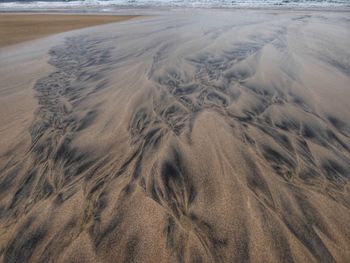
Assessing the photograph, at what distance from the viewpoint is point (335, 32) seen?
26.5 feet

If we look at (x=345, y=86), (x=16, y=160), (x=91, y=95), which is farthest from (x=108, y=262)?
(x=345, y=86)

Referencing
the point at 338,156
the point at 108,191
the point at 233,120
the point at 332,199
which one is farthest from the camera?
the point at 233,120

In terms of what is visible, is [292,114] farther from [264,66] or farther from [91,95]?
[91,95]

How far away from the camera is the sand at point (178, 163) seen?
1872 mm

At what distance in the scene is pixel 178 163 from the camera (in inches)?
104

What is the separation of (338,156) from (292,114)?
0.99 m

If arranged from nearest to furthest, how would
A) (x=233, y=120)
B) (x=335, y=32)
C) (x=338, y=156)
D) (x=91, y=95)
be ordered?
(x=338, y=156) → (x=233, y=120) → (x=91, y=95) → (x=335, y=32)

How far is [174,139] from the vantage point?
300 centimetres

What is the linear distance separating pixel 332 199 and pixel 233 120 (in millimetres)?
1585

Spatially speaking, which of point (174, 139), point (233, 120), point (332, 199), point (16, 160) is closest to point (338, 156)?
point (332, 199)

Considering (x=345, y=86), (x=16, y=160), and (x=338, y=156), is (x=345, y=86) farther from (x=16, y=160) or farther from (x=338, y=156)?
(x=16, y=160)

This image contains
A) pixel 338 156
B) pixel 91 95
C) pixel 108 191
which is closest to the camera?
pixel 108 191

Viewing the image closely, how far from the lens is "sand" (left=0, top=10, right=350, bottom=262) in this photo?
1.87 meters

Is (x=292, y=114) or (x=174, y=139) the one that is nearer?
(x=174, y=139)
